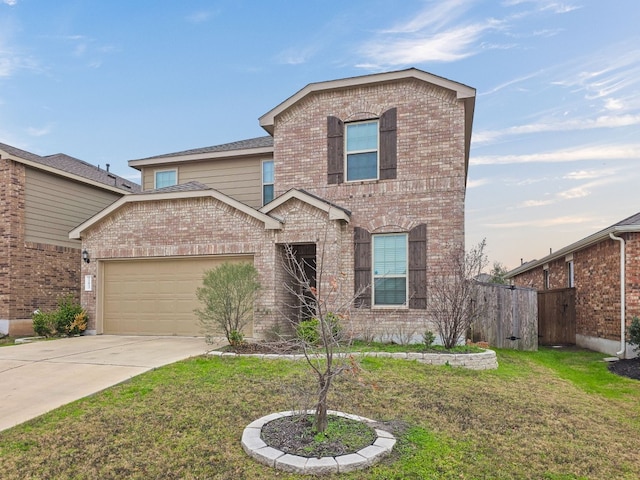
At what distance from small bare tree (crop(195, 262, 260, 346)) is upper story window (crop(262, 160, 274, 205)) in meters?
4.38

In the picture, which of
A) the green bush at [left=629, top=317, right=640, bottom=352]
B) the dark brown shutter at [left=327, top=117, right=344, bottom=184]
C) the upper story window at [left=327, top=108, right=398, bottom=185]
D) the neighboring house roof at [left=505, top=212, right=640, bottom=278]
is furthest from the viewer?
the dark brown shutter at [left=327, top=117, right=344, bottom=184]

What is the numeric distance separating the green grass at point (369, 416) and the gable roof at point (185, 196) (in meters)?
4.02

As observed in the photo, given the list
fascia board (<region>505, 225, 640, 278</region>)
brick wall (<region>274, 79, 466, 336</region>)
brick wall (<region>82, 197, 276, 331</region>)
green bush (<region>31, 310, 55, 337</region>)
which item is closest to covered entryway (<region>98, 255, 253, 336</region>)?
brick wall (<region>82, 197, 276, 331</region>)

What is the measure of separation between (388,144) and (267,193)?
456 centimetres

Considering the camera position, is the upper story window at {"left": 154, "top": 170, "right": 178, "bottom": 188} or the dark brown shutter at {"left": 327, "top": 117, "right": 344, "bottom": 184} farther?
the upper story window at {"left": 154, "top": 170, "right": 178, "bottom": 188}

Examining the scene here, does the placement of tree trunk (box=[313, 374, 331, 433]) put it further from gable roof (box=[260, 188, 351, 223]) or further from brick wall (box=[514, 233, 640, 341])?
brick wall (box=[514, 233, 640, 341])

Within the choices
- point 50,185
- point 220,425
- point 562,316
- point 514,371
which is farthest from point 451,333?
point 50,185

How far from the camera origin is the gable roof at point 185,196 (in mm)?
10992

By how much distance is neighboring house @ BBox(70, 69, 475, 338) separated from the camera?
35.0ft

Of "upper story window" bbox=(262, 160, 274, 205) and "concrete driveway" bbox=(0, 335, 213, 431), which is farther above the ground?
"upper story window" bbox=(262, 160, 274, 205)

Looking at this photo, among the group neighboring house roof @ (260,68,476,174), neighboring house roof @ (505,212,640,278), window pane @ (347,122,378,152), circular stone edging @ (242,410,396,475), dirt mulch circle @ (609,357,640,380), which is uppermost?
neighboring house roof @ (260,68,476,174)

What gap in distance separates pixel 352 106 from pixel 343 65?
2955mm

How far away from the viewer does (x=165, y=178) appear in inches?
612

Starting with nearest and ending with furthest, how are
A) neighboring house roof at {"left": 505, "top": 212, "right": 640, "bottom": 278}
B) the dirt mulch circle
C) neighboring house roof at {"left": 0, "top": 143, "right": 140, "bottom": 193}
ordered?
the dirt mulch circle, neighboring house roof at {"left": 505, "top": 212, "right": 640, "bottom": 278}, neighboring house roof at {"left": 0, "top": 143, "right": 140, "bottom": 193}
